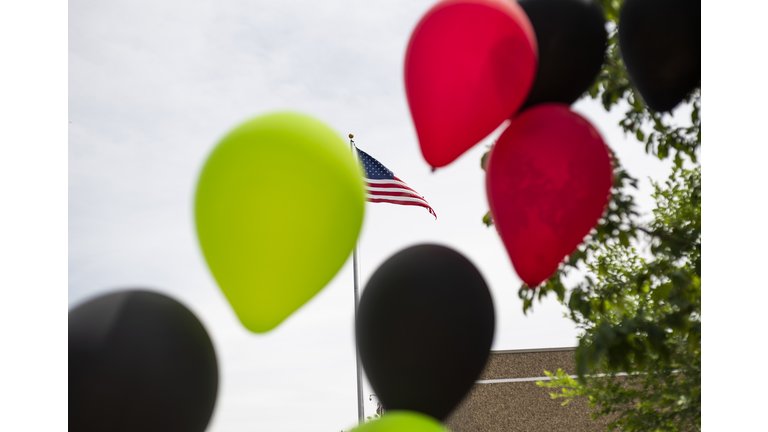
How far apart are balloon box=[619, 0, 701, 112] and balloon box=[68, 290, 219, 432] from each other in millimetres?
1941

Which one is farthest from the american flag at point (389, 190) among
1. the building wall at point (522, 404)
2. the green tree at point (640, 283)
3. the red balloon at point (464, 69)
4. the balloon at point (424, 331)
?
the building wall at point (522, 404)

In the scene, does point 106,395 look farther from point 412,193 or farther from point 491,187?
point 412,193

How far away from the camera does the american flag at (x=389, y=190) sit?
6.33m

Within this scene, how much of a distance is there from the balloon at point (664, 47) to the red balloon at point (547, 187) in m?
0.31

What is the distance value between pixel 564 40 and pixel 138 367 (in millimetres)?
1955

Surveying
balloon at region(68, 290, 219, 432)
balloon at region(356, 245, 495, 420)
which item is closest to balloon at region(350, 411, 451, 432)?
balloon at region(356, 245, 495, 420)

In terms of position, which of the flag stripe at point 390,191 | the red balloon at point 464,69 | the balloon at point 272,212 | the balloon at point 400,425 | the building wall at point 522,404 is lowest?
the building wall at point 522,404

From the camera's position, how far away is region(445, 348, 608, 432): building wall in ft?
49.9

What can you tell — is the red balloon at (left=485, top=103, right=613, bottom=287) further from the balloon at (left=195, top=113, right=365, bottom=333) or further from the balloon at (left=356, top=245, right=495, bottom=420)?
the balloon at (left=195, top=113, right=365, bottom=333)

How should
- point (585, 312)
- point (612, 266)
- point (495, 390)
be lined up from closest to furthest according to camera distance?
point (585, 312), point (612, 266), point (495, 390)

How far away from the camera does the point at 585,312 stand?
234 cm

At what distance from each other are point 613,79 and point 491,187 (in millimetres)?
1285

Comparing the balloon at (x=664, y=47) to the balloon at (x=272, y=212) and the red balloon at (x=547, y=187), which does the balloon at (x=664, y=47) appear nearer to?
the red balloon at (x=547, y=187)

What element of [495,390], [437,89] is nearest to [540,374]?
[495,390]
